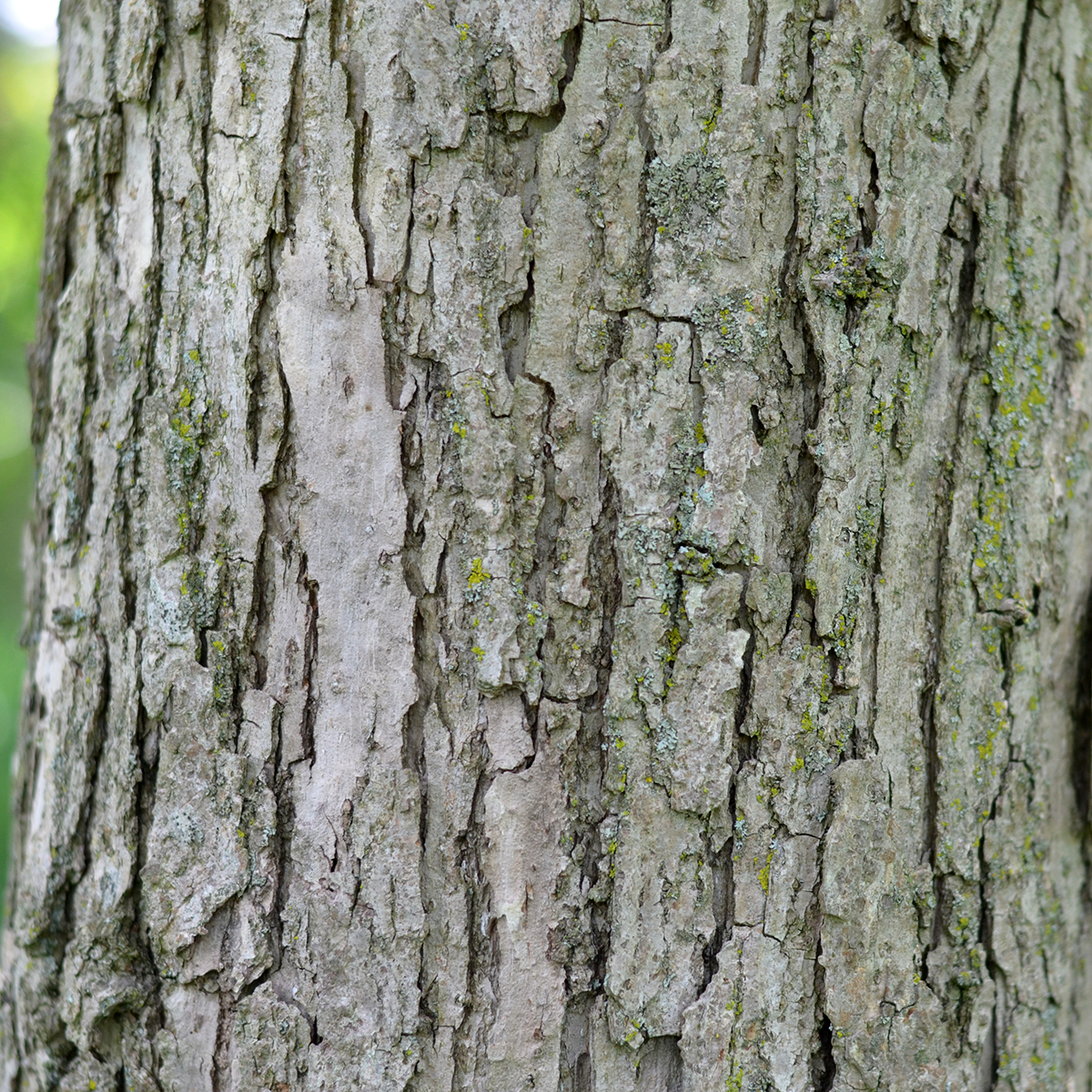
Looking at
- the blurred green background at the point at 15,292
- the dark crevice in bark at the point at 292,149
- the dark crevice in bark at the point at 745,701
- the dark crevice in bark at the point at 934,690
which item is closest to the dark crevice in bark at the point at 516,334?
the dark crevice in bark at the point at 292,149

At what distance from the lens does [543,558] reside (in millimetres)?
1053

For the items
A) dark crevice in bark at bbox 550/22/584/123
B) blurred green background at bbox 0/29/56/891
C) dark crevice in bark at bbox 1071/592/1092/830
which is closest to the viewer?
dark crevice in bark at bbox 550/22/584/123

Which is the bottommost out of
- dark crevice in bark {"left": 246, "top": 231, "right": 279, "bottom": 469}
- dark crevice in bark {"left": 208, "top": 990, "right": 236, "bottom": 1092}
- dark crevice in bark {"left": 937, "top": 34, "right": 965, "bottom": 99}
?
dark crevice in bark {"left": 208, "top": 990, "right": 236, "bottom": 1092}

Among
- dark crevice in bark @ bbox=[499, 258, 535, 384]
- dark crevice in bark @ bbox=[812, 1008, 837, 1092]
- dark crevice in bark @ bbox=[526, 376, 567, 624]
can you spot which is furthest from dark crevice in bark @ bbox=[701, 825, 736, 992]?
dark crevice in bark @ bbox=[499, 258, 535, 384]

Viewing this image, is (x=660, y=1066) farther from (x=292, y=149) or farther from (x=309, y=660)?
(x=292, y=149)

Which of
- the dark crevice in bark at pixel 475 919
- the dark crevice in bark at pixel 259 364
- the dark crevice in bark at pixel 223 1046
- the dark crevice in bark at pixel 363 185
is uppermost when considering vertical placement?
the dark crevice in bark at pixel 363 185

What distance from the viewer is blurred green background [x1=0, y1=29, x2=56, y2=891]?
132 inches

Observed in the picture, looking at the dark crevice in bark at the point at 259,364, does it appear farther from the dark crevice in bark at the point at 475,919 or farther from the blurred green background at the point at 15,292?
the blurred green background at the point at 15,292

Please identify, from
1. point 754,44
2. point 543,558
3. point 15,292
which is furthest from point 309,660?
point 15,292

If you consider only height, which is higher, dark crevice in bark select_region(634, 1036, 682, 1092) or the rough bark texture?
the rough bark texture

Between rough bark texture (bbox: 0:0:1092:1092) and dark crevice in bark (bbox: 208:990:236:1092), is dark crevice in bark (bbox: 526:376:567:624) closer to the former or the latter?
rough bark texture (bbox: 0:0:1092:1092)

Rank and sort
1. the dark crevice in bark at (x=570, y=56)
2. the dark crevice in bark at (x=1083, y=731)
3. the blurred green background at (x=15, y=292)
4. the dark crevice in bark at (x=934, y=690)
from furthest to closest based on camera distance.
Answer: the blurred green background at (x=15, y=292) < the dark crevice in bark at (x=1083, y=731) < the dark crevice in bark at (x=934, y=690) < the dark crevice in bark at (x=570, y=56)

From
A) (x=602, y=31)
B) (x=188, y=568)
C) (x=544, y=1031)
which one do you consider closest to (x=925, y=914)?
(x=544, y=1031)

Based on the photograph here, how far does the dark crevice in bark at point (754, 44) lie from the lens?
104 cm
